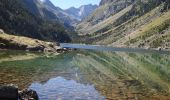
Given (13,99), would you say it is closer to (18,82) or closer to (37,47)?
(18,82)

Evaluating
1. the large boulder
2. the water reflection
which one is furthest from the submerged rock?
the water reflection

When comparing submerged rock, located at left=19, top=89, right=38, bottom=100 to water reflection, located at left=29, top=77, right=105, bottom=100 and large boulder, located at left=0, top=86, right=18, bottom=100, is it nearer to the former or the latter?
large boulder, located at left=0, top=86, right=18, bottom=100

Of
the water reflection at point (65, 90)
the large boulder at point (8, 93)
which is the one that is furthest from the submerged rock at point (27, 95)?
the water reflection at point (65, 90)

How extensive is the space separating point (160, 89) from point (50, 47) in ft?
421

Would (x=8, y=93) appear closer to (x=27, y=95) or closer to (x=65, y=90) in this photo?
(x=27, y=95)

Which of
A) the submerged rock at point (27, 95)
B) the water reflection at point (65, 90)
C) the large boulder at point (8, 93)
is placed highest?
the large boulder at point (8, 93)

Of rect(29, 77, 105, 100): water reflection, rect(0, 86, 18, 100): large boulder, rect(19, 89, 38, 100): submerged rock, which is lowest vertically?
rect(29, 77, 105, 100): water reflection

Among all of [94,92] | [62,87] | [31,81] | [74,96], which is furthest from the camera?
[31,81]

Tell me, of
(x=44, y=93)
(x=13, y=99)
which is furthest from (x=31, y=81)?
(x=13, y=99)

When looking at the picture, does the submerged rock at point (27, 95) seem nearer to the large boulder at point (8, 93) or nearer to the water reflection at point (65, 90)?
the large boulder at point (8, 93)

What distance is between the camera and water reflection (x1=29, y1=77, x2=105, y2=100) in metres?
46.8

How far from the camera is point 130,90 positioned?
5541cm

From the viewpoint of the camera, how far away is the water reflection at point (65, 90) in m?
46.8

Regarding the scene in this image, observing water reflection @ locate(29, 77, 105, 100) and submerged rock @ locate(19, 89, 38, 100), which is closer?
submerged rock @ locate(19, 89, 38, 100)
